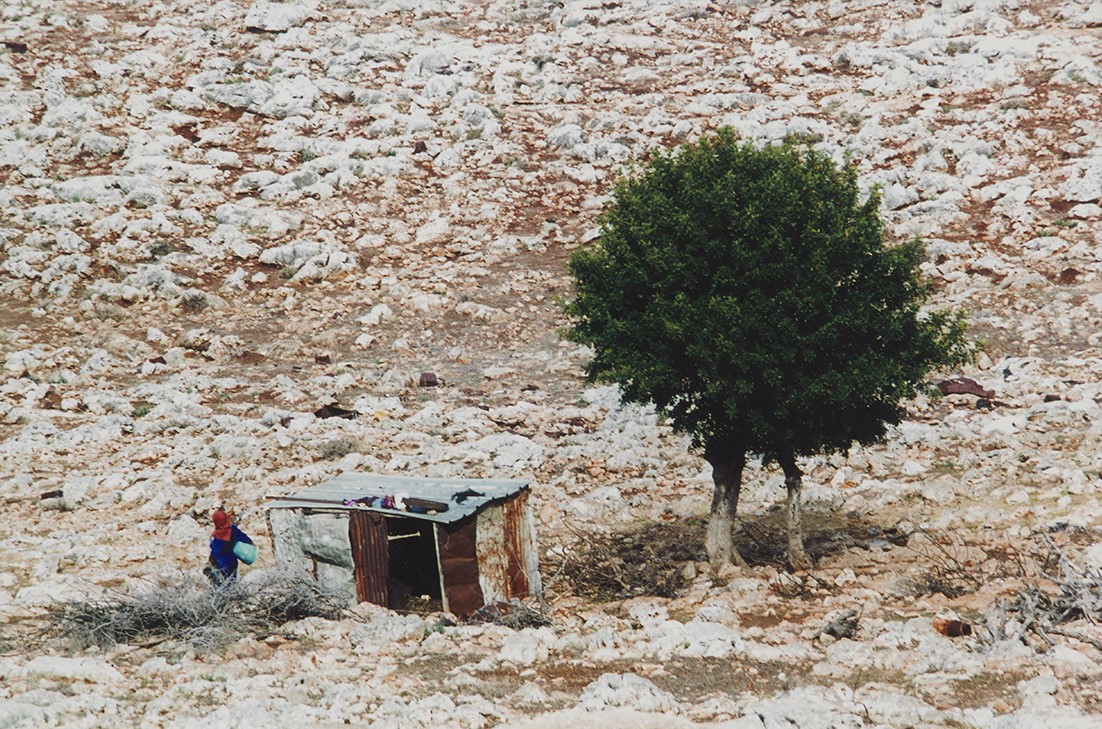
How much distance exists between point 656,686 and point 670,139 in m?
23.4

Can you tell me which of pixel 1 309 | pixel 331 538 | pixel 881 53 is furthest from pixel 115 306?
pixel 881 53

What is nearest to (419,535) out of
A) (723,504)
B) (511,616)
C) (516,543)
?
(516,543)

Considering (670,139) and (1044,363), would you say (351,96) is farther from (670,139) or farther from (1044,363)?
(1044,363)

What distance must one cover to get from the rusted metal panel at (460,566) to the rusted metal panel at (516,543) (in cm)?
54

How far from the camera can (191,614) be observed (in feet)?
41.2

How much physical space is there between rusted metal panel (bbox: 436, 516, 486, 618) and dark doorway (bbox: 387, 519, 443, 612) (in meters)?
0.68

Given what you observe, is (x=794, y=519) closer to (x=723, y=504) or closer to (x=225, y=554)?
(x=723, y=504)

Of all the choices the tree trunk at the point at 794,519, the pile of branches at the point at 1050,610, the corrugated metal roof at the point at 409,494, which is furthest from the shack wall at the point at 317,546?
the pile of branches at the point at 1050,610

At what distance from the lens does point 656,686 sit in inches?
418

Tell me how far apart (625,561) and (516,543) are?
7.94 ft

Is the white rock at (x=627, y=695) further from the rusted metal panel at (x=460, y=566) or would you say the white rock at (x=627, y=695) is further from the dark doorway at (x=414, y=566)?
the dark doorway at (x=414, y=566)

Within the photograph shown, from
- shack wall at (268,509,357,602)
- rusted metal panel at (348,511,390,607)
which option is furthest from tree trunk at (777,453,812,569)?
shack wall at (268,509,357,602)

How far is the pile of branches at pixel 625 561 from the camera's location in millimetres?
15008

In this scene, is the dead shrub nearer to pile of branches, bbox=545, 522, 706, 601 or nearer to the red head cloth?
pile of branches, bbox=545, 522, 706, 601
